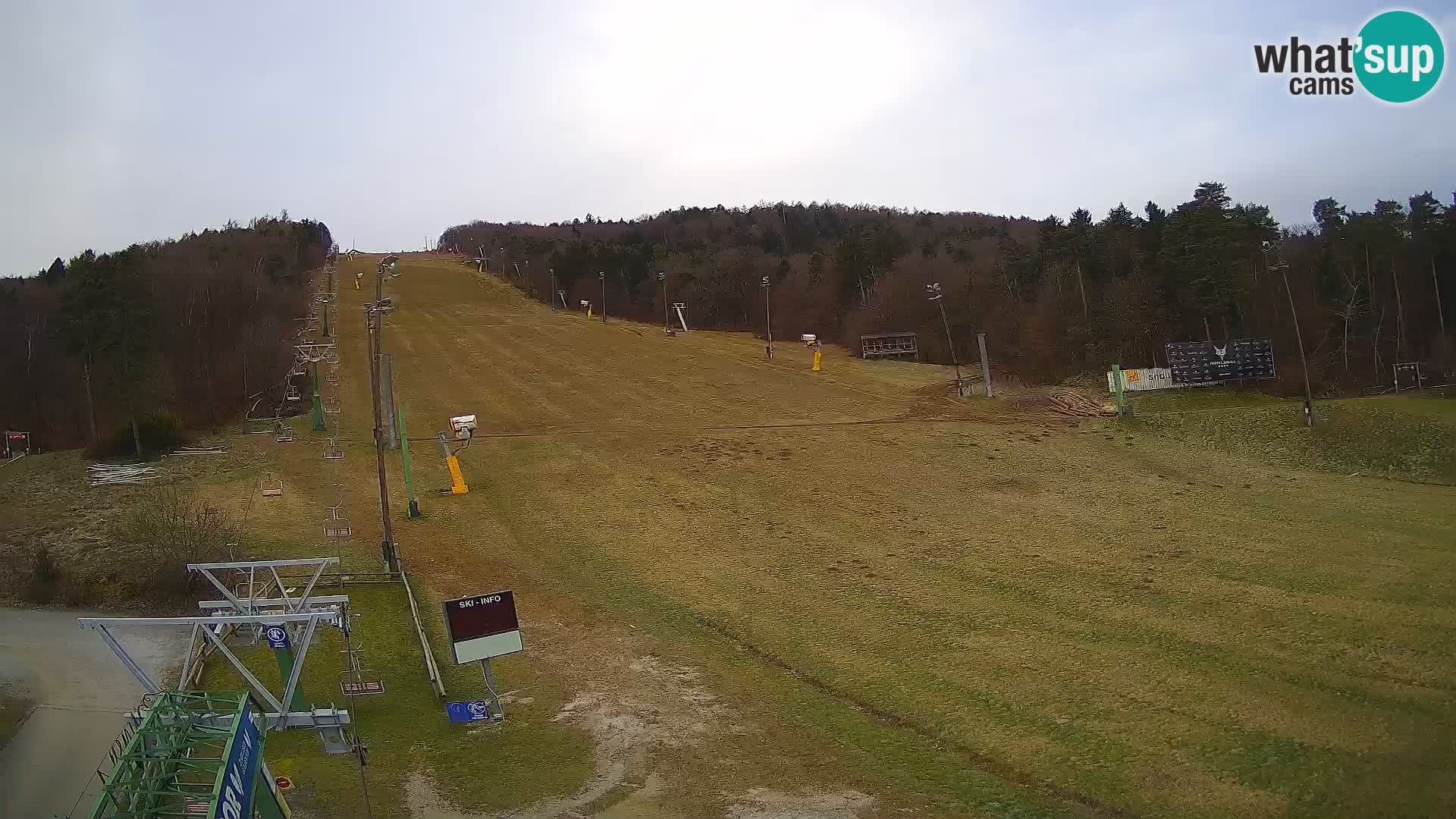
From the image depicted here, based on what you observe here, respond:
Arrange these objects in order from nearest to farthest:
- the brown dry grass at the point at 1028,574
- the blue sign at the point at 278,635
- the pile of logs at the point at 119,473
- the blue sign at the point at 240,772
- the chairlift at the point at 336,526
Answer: the blue sign at the point at 240,772 < the brown dry grass at the point at 1028,574 < the blue sign at the point at 278,635 < the chairlift at the point at 336,526 < the pile of logs at the point at 119,473

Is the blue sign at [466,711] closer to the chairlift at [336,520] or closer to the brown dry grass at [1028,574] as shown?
the brown dry grass at [1028,574]

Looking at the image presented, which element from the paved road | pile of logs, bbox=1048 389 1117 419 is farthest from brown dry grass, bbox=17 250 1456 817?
the paved road

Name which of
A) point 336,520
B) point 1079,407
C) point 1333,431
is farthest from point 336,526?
point 1333,431

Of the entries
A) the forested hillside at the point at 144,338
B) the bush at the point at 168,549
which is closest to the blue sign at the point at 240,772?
the bush at the point at 168,549

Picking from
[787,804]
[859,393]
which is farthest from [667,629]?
[859,393]

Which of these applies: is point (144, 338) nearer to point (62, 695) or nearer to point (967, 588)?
point (62, 695)

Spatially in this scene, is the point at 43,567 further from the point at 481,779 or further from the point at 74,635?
the point at 481,779
